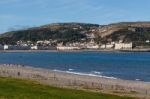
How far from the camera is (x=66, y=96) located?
1174 inches

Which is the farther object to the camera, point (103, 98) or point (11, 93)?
point (103, 98)

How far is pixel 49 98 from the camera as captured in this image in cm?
2752

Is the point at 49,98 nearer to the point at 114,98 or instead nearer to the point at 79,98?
the point at 79,98

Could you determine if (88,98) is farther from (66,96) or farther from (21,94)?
(21,94)

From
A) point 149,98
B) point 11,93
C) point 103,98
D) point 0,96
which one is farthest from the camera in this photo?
point 149,98

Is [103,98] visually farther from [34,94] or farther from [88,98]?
[34,94]

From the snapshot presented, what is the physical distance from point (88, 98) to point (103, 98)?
1700 millimetres

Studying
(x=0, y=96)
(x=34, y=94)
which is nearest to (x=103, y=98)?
(x=34, y=94)

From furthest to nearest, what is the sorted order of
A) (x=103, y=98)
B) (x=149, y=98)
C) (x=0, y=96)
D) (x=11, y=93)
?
(x=149, y=98) → (x=103, y=98) → (x=11, y=93) → (x=0, y=96)

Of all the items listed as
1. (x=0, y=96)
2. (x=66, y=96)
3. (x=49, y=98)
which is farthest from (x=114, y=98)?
(x=0, y=96)

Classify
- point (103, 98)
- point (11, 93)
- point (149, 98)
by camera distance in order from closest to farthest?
point (11, 93) → point (103, 98) → point (149, 98)

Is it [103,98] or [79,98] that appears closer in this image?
[79,98]

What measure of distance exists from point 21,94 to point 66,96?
2.67 metres

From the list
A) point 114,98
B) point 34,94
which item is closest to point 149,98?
point 114,98
